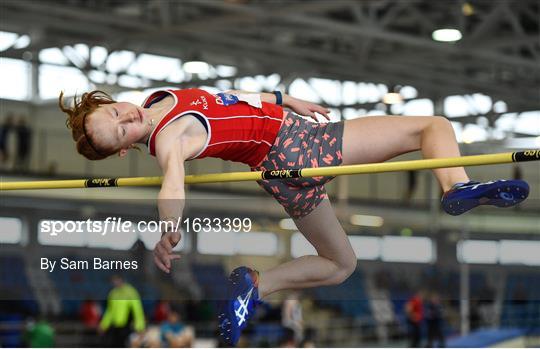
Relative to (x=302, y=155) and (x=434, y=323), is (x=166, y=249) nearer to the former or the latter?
(x=302, y=155)

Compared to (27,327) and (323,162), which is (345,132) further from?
(27,327)

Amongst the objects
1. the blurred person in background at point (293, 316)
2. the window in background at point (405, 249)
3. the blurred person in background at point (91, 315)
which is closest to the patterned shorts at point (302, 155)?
the window in background at point (405, 249)

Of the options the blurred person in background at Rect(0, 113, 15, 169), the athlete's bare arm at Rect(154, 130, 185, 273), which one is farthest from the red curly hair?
the blurred person in background at Rect(0, 113, 15, 169)

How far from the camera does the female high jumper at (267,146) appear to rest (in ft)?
13.1

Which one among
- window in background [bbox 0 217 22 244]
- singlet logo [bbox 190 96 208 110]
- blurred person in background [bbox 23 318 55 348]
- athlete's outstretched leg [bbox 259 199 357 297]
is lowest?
blurred person in background [bbox 23 318 55 348]

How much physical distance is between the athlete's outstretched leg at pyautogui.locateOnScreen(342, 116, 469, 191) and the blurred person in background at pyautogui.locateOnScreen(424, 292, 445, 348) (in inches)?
140

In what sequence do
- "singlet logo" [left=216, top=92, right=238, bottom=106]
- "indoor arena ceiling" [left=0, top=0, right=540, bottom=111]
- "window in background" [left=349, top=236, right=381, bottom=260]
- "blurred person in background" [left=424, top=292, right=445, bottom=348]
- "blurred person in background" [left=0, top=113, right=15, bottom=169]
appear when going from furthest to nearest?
"blurred person in background" [left=0, top=113, right=15, bottom=169], "indoor arena ceiling" [left=0, top=0, right=540, bottom=111], "blurred person in background" [left=424, top=292, right=445, bottom=348], "window in background" [left=349, top=236, right=381, bottom=260], "singlet logo" [left=216, top=92, right=238, bottom=106]

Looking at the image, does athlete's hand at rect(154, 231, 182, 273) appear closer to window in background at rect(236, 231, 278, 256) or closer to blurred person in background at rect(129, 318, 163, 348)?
window in background at rect(236, 231, 278, 256)

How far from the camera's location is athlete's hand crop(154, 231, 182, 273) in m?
3.87

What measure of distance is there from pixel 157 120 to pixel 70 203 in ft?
6.50

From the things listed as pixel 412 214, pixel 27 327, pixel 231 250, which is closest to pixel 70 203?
pixel 231 250

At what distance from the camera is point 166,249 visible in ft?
12.8

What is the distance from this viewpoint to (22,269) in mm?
10812

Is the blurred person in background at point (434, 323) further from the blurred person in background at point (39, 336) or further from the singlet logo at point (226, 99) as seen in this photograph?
the blurred person in background at point (39, 336)
